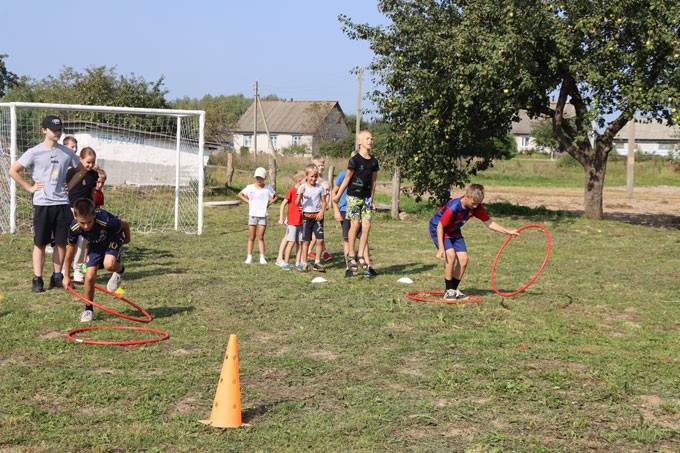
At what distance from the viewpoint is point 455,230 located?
9.58m

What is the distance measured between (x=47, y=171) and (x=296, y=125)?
79.2 m

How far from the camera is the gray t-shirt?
9609 mm

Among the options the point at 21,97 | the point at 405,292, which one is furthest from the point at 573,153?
the point at 21,97

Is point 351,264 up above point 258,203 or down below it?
below

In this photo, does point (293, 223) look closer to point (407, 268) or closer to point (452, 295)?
point (407, 268)

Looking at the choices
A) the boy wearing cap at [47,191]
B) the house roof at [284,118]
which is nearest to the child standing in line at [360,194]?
the boy wearing cap at [47,191]

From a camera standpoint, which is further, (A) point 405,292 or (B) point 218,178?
(B) point 218,178

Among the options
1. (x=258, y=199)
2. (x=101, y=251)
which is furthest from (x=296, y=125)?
(x=101, y=251)

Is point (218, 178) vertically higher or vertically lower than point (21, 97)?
lower

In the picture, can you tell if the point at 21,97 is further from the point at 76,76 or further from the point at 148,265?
the point at 148,265

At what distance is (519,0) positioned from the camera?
18.2 metres

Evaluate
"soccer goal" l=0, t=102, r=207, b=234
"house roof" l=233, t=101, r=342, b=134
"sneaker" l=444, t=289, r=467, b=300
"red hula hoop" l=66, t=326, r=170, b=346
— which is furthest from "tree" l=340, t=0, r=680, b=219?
"house roof" l=233, t=101, r=342, b=134

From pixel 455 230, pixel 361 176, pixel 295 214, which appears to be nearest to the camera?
pixel 455 230

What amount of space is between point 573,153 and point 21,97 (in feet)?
189
